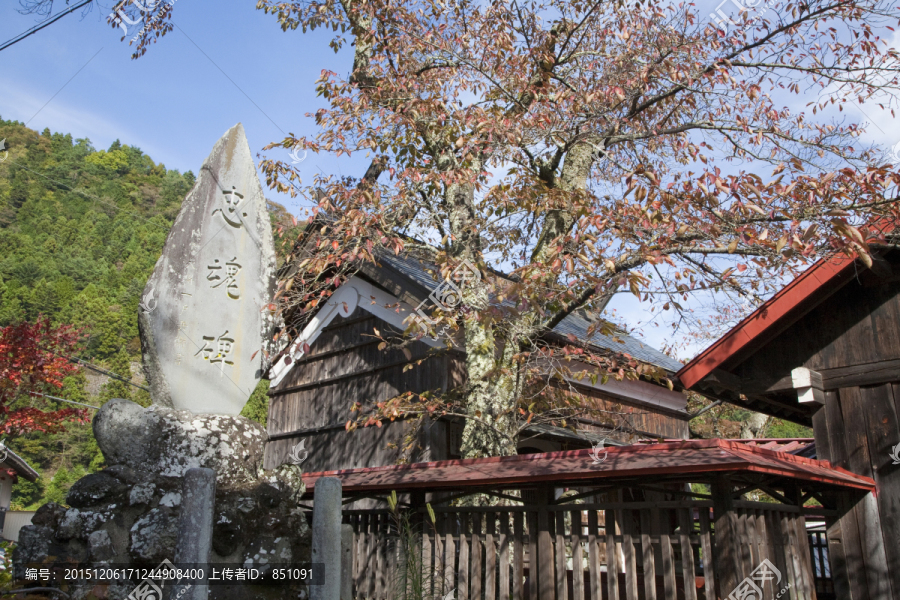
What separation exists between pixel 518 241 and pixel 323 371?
4.69 m

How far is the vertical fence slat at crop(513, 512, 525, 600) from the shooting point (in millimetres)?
6113

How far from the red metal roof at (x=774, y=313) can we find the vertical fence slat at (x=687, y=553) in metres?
2.28

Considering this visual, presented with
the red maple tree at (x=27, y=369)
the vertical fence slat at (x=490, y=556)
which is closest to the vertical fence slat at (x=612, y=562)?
the vertical fence slat at (x=490, y=556)

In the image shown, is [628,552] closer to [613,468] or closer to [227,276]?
[613,468]

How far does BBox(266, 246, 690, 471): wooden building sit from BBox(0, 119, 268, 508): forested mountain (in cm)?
2697

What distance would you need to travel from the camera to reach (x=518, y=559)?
6234 millimetres

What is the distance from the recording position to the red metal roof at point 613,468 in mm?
4988

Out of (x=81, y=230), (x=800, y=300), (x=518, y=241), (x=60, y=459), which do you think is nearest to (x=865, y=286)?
(x=800, y=300)

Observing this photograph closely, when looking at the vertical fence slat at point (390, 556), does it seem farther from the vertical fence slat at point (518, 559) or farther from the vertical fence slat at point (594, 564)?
the vertical fence slat at point (594, 564)

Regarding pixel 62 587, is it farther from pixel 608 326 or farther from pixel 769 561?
pixel 769 561

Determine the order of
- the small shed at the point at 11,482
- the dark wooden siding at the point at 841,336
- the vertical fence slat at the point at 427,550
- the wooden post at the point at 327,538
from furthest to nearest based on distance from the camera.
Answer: the small shed at the point at 11,482 < the dark wooden siding at the point at 841,336 < the vertical fence slat at the point at 427,550 < the wooden post at the point at 327,538

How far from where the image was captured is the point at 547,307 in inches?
325

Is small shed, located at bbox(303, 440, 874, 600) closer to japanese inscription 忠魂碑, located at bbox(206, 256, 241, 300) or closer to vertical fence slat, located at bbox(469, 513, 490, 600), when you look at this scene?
vertical fence slat, located at bbox(469, 513, 490, 600)

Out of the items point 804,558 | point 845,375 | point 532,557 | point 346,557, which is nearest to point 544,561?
point 532,557
